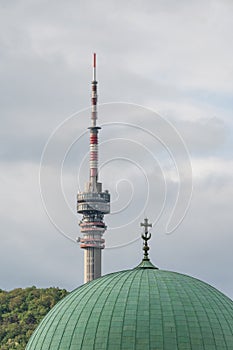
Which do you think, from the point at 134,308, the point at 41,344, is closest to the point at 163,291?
the point at 134,308

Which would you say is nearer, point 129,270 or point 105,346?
point 105,346

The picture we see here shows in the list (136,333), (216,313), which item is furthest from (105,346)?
(216,313)

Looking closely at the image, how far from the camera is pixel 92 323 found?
111 metres

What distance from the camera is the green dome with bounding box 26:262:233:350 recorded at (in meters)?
109

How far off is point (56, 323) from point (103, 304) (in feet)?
14.7

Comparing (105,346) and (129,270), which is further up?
(129,270)

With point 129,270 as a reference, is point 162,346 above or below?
below

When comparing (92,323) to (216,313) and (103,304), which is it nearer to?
(103,304)

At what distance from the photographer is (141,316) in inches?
4341

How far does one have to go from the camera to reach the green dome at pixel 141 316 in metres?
109

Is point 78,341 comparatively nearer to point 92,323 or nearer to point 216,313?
point 92,323

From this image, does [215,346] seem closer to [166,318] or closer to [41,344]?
[166,318]

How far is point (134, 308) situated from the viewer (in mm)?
111250

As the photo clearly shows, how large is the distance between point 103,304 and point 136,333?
5.11 meters
